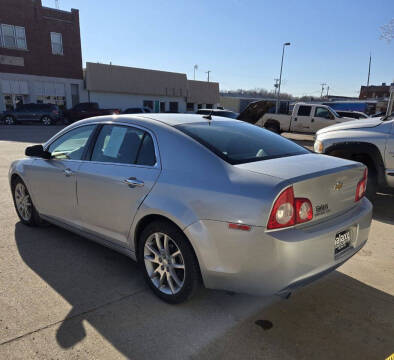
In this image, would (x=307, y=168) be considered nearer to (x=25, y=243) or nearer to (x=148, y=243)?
(x=148, y=243)

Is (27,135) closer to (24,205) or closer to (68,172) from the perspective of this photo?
(24,205)

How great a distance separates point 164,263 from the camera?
2906 millimetres

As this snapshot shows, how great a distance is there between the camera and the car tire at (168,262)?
268 centimetres

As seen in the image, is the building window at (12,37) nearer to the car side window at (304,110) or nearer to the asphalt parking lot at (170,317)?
the car side window at (304,110)

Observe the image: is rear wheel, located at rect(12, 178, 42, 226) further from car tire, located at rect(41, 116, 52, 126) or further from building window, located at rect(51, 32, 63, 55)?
building window, located at rect(51, 32, 63, 55)

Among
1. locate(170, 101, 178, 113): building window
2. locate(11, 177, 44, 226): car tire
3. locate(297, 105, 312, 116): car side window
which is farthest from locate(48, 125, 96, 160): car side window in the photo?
locate(170, 101, 178, 113): building window

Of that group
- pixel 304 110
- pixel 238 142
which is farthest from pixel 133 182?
pixel 304 110

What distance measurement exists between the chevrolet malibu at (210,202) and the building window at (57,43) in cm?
3301

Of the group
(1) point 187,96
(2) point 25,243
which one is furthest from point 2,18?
(2) point 25,243

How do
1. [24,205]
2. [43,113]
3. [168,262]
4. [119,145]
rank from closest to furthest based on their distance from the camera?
[168,262]
[119,145]
[24,205]
[43,113]

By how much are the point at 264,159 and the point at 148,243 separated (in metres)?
1.24

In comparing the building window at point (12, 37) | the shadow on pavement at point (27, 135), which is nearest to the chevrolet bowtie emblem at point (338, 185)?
the shadow on pavement at point (27, 135)

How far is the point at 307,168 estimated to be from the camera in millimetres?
Answer: 2613

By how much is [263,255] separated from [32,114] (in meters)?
28.6
